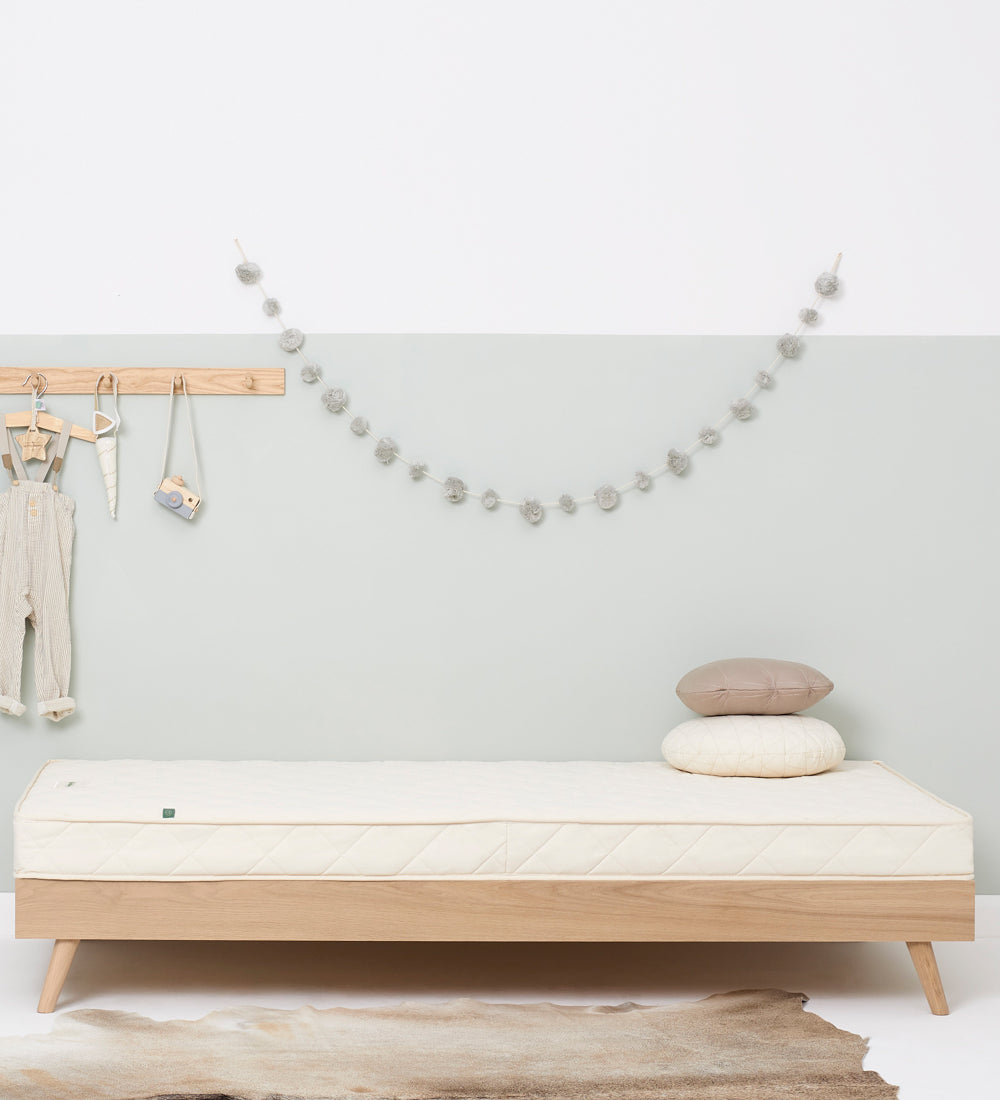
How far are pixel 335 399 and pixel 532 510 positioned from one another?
22.9 inches

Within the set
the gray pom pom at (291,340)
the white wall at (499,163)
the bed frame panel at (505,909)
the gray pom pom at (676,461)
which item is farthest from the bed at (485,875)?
the white wall at (499,163)

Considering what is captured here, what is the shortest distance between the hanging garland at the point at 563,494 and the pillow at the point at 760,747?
2.14ft

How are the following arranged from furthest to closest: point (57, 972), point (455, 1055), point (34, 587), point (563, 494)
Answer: point (563, 494), point (34, 587), point (57, 972), point (455, 1055)

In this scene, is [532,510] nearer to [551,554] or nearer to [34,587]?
[551,554]

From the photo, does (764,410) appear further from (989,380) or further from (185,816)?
(185,816)

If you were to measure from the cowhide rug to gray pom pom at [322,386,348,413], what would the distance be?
4.72 ft

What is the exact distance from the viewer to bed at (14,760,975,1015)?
7.30 feet

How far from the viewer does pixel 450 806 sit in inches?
90.5

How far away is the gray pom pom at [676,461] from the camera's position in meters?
2.84

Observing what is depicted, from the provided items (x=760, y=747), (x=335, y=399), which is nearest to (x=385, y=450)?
(x=335, y=399)

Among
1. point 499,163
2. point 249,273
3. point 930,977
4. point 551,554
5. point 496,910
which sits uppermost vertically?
point 499,163

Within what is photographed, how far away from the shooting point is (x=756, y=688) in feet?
8.42

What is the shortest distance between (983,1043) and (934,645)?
1049 millimetres

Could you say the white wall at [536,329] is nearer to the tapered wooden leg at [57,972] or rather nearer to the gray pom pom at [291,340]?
the gray pom pom at [291,340]
